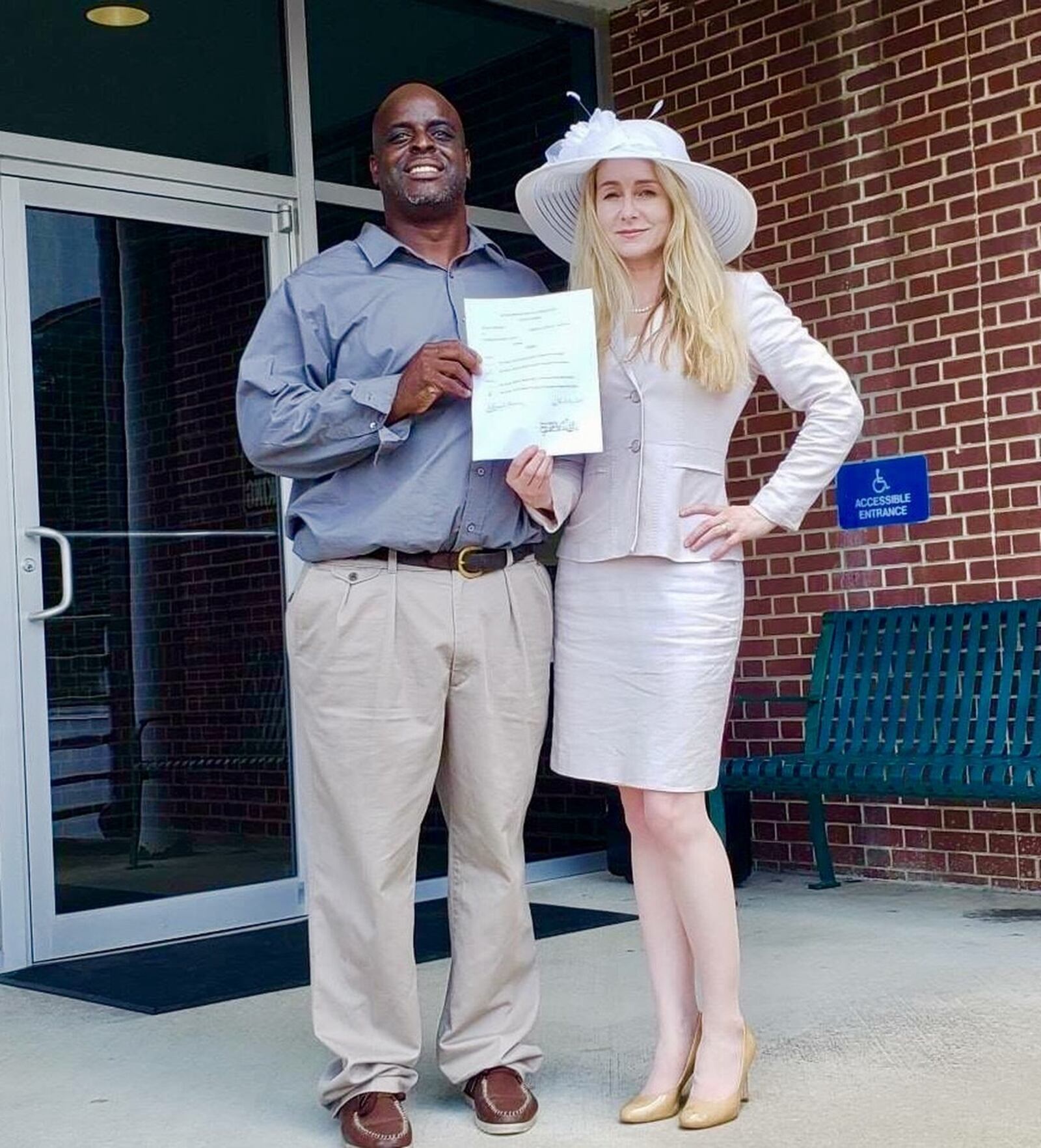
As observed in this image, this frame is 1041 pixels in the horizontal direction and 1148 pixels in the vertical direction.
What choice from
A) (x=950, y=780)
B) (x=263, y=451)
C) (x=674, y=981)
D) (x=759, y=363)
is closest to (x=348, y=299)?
(x=263, y=451)

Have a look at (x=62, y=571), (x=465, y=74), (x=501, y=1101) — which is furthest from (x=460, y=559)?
(x=465, y=74)

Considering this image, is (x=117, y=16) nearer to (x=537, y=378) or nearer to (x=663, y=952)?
(x=537, y=378)

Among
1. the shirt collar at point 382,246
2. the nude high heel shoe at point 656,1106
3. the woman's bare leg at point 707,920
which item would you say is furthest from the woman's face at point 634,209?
the nude high heel shoe at point 656,1106

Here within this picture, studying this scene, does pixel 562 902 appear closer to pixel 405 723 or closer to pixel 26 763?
pixel 26 763

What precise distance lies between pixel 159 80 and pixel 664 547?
3175 mm

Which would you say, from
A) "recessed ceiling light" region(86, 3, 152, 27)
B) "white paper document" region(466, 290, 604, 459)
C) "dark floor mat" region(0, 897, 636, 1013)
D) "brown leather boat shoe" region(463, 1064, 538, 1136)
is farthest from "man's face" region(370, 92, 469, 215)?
"recessed ceiling light" region(86, 3, 152, 27)

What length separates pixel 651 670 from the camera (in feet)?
10.0

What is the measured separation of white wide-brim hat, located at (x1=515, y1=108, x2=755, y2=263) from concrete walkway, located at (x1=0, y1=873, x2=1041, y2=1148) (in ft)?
5.23

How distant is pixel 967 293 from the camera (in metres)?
5.57

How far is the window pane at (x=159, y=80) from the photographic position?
518 cm

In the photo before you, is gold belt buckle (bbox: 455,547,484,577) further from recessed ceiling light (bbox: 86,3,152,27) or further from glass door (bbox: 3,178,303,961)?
recessed ceiling light (bbox: 86,3,152,27)

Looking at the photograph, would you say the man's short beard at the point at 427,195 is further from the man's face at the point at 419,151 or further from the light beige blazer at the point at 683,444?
the light beige blazer at the point at 683,444

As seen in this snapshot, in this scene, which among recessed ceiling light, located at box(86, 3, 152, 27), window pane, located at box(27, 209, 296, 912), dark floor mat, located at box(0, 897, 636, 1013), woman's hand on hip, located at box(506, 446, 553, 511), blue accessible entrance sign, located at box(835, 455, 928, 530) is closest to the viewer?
woman's hand on hip, located at box(506, 446, 553, 511)

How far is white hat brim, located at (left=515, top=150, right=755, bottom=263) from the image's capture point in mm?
3102
